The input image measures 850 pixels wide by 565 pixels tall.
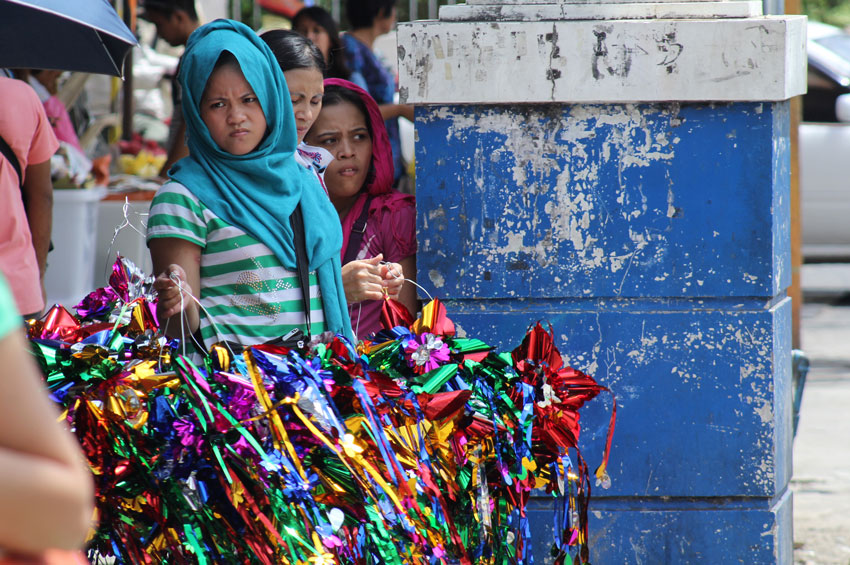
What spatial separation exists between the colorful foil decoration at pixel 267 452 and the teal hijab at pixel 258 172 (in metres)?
0.41

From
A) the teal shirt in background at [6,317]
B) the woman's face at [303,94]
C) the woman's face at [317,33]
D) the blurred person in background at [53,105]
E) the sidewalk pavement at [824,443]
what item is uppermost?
the woman's face at [317,33]

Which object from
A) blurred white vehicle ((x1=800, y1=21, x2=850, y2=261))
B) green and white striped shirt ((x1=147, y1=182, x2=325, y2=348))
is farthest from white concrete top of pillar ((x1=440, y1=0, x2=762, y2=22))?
blurred white vehicle ((x1=800, y1=21, x2=850, y2=261))

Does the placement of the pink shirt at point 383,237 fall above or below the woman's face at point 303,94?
below

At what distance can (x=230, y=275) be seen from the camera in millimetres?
2295

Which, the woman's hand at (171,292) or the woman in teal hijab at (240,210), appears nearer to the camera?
the woman's hand at (171,292)

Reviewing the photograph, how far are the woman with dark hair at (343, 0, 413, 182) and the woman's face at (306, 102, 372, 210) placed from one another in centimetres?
73

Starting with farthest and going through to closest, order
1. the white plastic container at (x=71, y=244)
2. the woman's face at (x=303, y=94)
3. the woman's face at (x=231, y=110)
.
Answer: the white plastic container at (x=71, y=244) < the woman's face at (x=303, y=94) < the woman's face at (x=231, y=110)

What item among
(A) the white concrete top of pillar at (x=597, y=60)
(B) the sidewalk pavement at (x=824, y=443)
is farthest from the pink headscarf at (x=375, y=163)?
(B) the sidewalk pavement at (x=824, y=443)

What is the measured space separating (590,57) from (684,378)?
79cm

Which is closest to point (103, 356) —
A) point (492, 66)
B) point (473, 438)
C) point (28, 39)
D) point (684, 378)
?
point (473, 438)

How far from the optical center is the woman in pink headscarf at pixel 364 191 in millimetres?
2807

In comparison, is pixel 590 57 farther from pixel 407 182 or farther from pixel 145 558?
pixel 407 182

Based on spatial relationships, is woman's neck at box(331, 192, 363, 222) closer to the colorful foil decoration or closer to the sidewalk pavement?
the colorful foil decoration

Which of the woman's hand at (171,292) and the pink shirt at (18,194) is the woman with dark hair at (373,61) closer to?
the pink shirt at (18,194)
